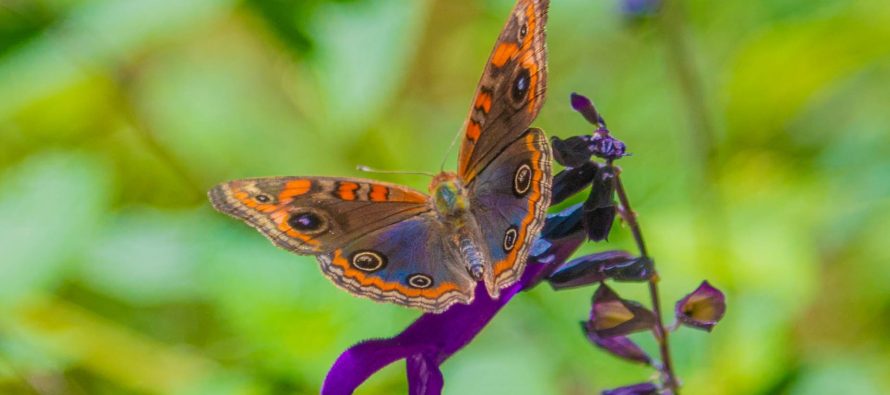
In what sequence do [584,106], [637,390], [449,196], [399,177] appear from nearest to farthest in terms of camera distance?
[584,106]
[637,390]
[449,196]
[399,177]

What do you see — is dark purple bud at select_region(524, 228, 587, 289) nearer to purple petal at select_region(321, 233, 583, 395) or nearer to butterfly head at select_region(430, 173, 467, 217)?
purple petal at select_region(321, 233, 583, 395)

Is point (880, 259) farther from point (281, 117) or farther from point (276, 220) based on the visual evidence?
point (281, 117)

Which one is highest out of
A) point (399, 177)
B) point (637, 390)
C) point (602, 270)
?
point (399, 177)

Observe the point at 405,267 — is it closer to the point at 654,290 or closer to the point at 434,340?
the point at 434,340

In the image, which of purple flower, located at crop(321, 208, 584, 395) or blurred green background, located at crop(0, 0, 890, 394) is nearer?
purple flower, located at crop(321, 208, 584, 395)

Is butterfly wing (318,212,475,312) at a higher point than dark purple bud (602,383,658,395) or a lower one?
higher

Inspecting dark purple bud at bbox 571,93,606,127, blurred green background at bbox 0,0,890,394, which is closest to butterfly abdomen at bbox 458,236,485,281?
dark purple bud at bbox 571,93,606,127

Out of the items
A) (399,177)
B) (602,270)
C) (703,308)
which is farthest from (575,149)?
(399,177)
